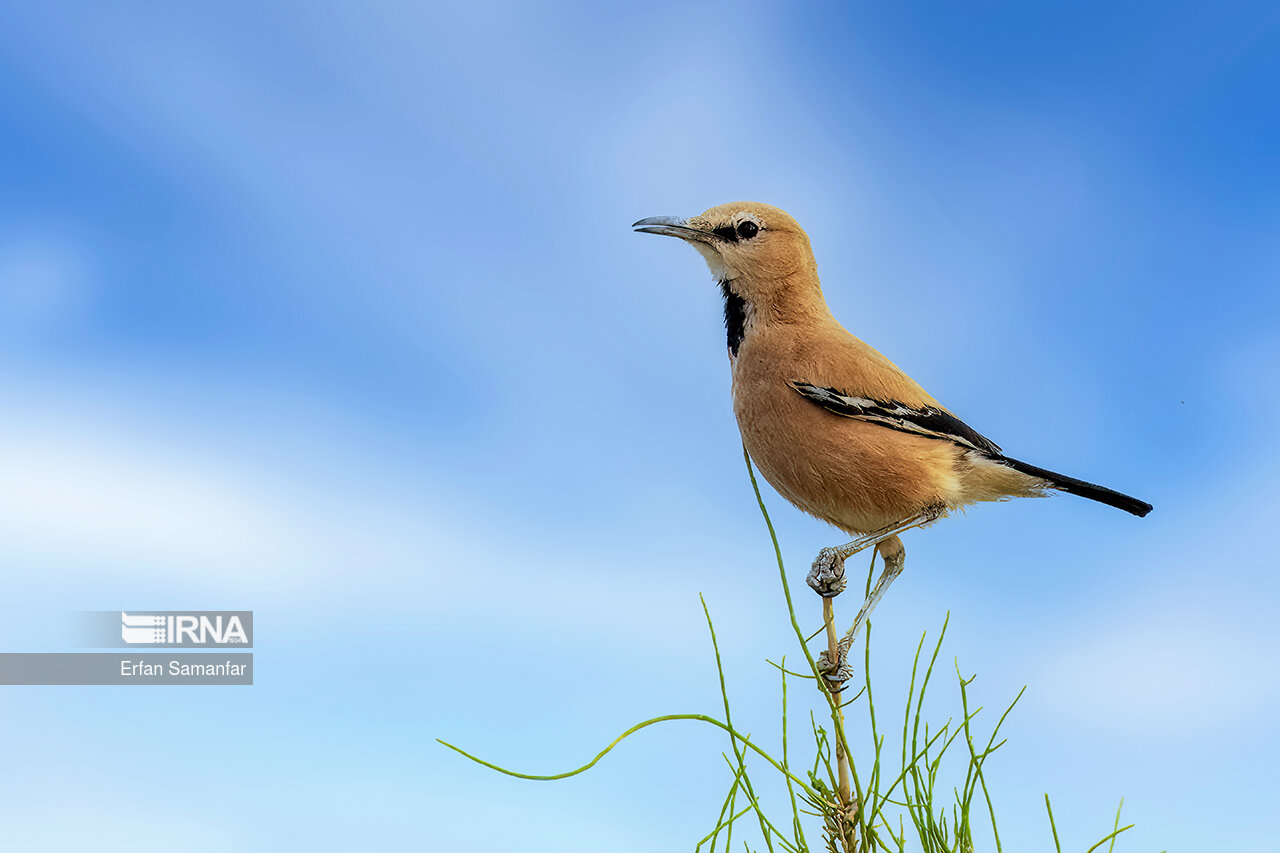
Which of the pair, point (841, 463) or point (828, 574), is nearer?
point (828, 574)

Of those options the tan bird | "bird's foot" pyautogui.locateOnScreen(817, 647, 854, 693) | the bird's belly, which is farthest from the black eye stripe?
"bird's foot" pyautogui.locateOnScreen(817, 647, 854, 693)

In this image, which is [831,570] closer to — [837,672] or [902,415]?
[837,672]

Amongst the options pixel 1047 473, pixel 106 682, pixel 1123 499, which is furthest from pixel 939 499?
pixel 106 682

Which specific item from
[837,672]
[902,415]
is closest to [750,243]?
[902,415]

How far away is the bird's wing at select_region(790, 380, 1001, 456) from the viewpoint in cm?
435

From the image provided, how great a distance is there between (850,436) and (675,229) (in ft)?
4.70

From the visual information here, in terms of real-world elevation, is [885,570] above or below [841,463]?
below

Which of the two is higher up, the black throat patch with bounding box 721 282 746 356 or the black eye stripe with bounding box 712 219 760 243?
the black eye stripe with bounding box 712 219 760 243

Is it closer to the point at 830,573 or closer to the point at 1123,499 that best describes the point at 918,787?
the point at 830,573

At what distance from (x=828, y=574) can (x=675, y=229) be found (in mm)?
1986

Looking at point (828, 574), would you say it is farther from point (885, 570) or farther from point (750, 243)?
point (750, 243)

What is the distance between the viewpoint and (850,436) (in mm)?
4301

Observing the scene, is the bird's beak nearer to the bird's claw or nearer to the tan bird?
the tan bird

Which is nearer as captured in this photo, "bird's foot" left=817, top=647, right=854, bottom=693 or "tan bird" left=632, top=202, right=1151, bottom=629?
"bird's foot" left=817, top=647, right=854, bottom=693
